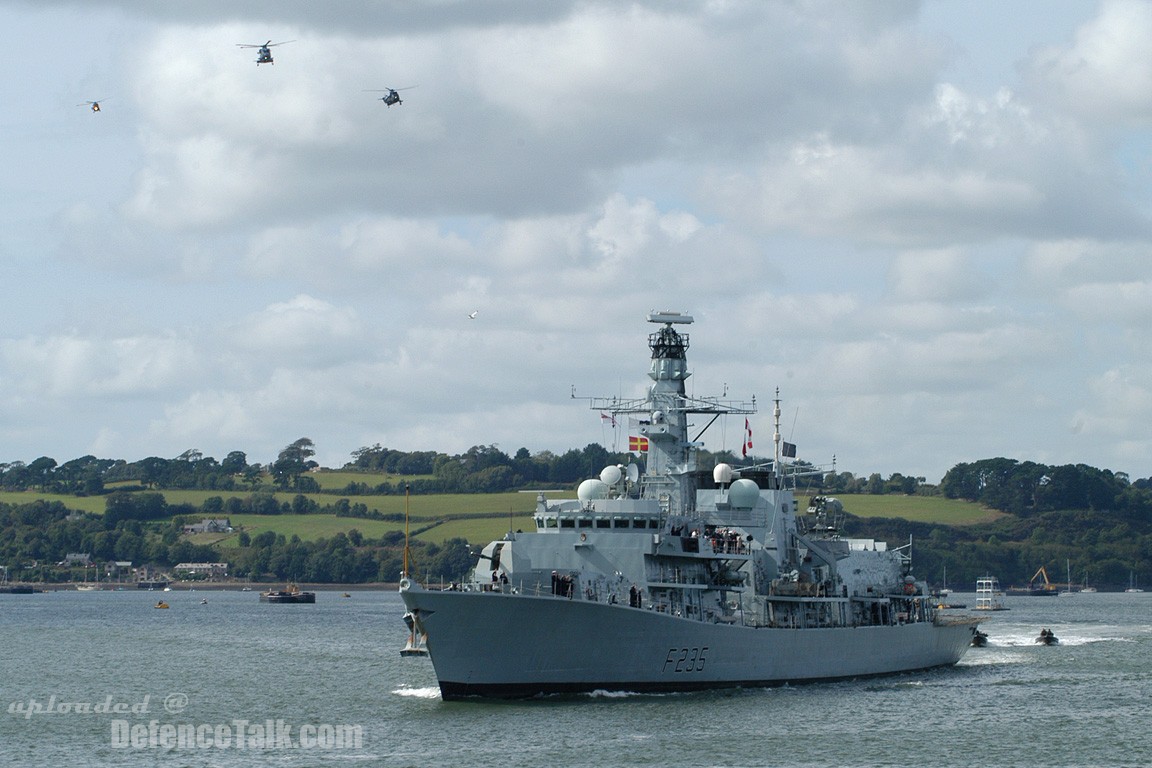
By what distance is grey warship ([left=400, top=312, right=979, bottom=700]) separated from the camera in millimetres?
48625

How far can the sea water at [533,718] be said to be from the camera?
42.6 metres

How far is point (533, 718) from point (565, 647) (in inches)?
129

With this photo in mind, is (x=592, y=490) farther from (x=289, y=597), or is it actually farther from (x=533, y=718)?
(x=289, y=597)

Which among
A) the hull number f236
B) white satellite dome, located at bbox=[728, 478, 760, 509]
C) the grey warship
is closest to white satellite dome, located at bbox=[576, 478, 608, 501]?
the grey warship

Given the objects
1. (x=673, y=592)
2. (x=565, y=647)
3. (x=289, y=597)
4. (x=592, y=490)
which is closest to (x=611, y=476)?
(x=592, y=490)

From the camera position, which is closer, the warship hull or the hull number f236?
the warship hull

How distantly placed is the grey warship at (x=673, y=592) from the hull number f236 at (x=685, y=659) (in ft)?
0.18

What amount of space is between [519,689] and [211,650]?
40022 mm

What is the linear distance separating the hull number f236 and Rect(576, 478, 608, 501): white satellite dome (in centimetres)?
741

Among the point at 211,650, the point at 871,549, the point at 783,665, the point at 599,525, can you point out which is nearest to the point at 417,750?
the point at 599,525

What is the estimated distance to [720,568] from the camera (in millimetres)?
55781

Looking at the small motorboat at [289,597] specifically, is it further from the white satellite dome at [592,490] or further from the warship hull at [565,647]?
the warship hull at [565,647]

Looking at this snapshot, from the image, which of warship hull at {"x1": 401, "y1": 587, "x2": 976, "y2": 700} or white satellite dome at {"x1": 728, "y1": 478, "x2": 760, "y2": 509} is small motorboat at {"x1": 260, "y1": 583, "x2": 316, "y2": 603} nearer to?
white satellite dome at {"x1": 728, "y1": 478, "x2": 760, "y2": 509}

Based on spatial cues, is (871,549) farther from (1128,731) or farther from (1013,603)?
(1013,603)
